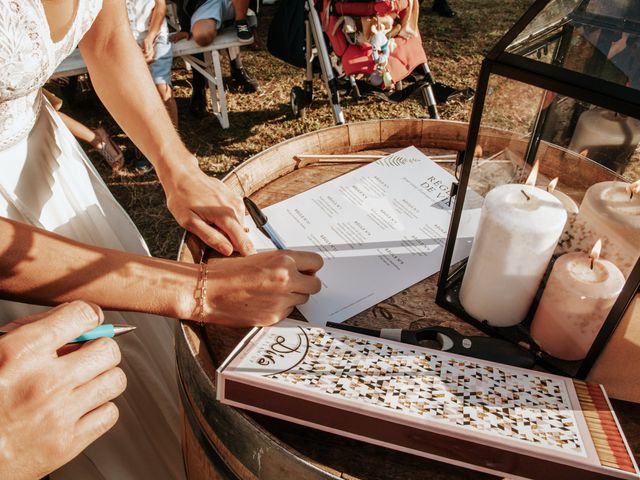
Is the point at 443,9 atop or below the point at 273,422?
below

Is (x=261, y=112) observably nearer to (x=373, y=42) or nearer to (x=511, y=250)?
(x=373, y=42)

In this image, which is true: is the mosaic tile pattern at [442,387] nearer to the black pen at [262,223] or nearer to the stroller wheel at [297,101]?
the black pen at [262,223]

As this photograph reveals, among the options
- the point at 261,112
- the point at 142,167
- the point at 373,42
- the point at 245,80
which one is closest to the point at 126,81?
the point at 373,42

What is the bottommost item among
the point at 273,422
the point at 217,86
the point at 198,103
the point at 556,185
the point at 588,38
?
the point at 198,103

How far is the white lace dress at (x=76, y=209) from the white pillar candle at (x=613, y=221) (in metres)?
0.92

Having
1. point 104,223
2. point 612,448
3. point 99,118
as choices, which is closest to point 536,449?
point 612,448

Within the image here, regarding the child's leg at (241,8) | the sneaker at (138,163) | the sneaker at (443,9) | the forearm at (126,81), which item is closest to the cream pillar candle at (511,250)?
the forearm at (126,81)

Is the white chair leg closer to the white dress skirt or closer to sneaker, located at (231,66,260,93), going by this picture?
sneaker, located at (231,66,260,93)

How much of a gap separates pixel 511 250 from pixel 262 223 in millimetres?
473

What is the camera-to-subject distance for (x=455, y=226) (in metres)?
0.78

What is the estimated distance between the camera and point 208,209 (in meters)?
0.94

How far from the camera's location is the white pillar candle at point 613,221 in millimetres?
600

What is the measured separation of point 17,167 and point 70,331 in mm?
563

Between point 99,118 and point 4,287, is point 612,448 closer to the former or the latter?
point 4,287
